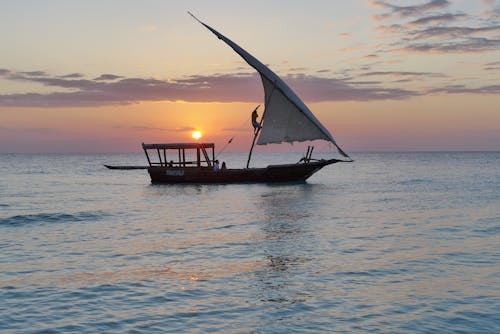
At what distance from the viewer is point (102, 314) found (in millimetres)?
10219

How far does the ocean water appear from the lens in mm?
9945

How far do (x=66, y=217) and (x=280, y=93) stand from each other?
66.4 ft

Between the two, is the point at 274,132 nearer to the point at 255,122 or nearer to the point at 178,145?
the point at 255,122

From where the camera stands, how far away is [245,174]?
42156 mm

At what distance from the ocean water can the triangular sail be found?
1443cm

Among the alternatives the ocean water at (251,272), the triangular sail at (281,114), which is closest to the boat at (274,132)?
the triangular sail at (281,114)

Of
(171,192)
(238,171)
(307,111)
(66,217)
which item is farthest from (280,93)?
(66,217)

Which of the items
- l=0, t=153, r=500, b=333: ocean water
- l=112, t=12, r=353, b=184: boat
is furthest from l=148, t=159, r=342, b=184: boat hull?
l=0, t=153, r=500, b=333: ocean water

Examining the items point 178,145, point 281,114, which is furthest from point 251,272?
point 178,145

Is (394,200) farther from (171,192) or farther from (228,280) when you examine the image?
(228,280)

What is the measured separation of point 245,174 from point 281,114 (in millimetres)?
5504

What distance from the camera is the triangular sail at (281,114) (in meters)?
41.1

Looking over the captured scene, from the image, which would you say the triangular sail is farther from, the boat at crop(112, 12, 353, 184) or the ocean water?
the ocean water

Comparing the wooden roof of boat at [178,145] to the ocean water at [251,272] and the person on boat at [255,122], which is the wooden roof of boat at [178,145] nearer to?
the person on boat at [255,122]
